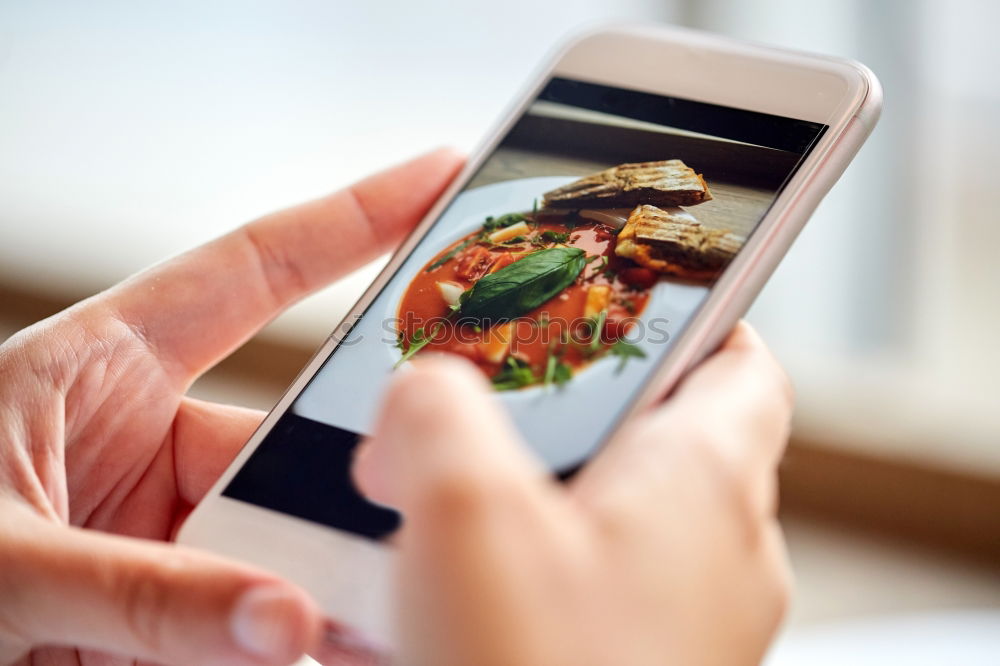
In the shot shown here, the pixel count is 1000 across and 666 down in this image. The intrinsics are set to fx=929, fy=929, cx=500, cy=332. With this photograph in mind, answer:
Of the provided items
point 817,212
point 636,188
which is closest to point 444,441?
point 636,188

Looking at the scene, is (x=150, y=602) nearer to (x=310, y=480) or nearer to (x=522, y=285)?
(x=310, y=480)

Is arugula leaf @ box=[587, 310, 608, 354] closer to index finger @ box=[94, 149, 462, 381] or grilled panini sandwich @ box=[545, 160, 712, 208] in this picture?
grilled panini sandwich @ box=[545, 160, 712, 208]

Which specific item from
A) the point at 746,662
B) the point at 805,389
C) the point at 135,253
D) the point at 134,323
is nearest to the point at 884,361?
the point at 805,389

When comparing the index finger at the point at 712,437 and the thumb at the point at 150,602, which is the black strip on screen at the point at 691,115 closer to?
the index finger at the point at 712,437

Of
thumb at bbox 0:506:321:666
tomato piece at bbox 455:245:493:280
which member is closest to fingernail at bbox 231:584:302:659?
thumb at bbox 0:506:321:666

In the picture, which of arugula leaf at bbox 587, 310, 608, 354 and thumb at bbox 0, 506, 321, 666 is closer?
thumb at bbox 0, 506, 321, 666

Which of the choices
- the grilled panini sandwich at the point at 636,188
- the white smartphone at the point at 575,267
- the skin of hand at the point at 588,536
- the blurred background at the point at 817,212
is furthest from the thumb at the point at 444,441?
the blurred background at the point at 817,212
